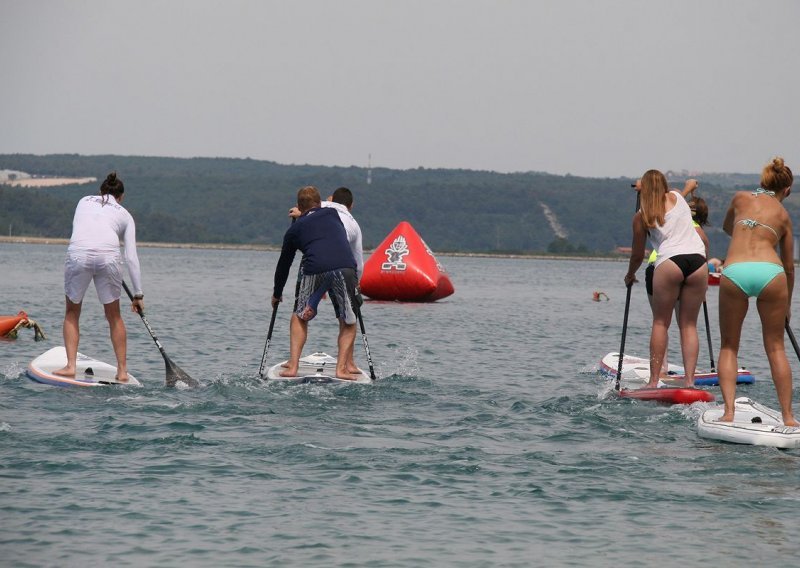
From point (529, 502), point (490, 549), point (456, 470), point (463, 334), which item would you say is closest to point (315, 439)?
point (456, 470)

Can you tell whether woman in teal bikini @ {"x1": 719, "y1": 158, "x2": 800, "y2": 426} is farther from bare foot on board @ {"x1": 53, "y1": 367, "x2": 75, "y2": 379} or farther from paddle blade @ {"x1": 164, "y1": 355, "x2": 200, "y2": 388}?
bare foot on board @ {"x1": 53, "y1": 367, "x2": 75, "y2": 379}

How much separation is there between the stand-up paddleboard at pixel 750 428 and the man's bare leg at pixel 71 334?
5.62m

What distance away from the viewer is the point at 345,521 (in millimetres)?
7008

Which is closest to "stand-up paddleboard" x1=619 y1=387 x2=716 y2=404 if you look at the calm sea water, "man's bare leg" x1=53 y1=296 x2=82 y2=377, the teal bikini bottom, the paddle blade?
the calm sea water

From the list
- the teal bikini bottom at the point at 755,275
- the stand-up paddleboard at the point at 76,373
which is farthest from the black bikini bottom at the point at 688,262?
the stand-up paddleboard at the point at 76,373

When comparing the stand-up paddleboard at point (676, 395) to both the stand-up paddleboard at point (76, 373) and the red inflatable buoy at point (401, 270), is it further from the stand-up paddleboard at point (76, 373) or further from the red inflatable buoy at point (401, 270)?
the red inflatable buoy at point (401, 270)

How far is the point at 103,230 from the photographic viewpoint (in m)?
11.1

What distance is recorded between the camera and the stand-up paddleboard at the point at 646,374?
12.8m

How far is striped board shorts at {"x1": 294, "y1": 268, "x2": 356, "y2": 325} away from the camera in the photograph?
1190cm

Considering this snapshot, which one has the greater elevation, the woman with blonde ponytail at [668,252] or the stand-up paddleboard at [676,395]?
the woman with blonde ponytail at [668,252]

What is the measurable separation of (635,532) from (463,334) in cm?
1474

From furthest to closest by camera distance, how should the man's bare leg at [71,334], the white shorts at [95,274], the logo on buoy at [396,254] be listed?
the logo on buoy at [396,254] → the man's bare leg at [71,334] → the white shorts at [95,274]

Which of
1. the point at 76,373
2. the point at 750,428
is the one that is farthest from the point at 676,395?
the point at 76,373

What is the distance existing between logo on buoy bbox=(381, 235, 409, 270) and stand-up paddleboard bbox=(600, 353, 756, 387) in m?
16.2
